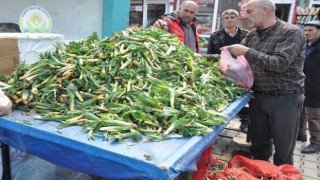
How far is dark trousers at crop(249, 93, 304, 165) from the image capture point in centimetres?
315

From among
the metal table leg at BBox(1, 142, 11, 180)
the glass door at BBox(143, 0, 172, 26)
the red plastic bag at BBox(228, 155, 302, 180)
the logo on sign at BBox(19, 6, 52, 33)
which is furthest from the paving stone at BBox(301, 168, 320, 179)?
the glass door at BBox(143, 0, 172, 26)

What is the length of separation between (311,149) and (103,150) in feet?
12.4

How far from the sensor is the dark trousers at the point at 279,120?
10.3 ft

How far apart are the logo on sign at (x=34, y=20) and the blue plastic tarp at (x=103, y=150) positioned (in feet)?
8.13

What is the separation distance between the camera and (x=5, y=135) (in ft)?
6.94

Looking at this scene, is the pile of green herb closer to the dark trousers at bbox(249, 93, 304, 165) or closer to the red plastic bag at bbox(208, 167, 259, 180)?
the dark trousers at bbox(249, 93, 304, 165)

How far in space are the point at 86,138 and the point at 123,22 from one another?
5.87 m

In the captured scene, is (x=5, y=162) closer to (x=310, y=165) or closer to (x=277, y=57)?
(x=277, y=57)

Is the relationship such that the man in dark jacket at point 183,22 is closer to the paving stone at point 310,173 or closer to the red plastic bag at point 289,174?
the red plastic bag at point 289,174

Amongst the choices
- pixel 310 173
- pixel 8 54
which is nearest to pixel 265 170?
pixel 310 173

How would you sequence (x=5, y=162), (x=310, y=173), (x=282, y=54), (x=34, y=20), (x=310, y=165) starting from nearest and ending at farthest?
(x=5, y=162) < (x=282, y=54) < (x=310, y=173) < (x=310, y=165) < (x=34, y=20)

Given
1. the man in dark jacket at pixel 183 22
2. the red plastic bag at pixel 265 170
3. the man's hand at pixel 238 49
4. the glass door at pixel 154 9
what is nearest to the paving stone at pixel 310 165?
the red plastic bag at pixel 265 170

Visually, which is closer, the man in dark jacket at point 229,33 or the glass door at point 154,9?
the man in dark jacket at point 229,33

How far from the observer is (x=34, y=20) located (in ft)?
13.8
